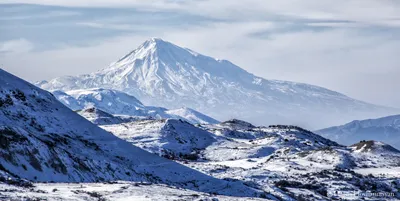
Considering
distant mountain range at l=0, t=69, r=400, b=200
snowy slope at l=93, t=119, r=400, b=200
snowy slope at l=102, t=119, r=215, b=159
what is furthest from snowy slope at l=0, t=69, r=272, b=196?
snowy slope at l=102, t=119, r=215, b=159

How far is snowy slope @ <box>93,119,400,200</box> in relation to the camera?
4685 inches

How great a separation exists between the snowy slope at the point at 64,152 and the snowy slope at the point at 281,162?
11.0 metres

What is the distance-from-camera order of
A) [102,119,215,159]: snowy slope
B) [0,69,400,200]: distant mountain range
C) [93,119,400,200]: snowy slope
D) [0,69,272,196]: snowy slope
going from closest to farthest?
1. [0,69,400,200]: distant mountain range
2. [0,69,272,196]: snowy slope
3. [93,119,400,200]: snowy slope
4. [102,119,215,159]: snowy slope

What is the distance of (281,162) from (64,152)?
234ft

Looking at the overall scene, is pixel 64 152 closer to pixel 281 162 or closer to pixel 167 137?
pixel 281 162

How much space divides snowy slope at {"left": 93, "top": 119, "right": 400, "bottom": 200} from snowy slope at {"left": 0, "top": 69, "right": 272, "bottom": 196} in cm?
1098

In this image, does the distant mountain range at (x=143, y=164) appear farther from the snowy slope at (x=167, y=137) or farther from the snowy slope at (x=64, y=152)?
the snowy slope at (x=167, y=137)

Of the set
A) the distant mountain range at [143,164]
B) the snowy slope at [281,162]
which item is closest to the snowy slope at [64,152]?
the distant mountain range at [143,164]

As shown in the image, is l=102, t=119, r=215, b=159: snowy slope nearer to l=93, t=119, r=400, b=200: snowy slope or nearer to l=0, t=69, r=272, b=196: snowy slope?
l=93, t=119, r=400, b=200: snowy slope

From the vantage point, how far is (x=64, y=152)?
277ft

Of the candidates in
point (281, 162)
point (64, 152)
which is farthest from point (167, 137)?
point (64, 152)

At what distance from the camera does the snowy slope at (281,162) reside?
4685 inches

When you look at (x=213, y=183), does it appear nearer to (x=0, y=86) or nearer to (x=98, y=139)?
(x=98, y=139)

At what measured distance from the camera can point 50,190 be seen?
190 ft
